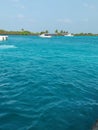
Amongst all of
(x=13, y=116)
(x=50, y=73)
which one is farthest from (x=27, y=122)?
(x=50, y=73)

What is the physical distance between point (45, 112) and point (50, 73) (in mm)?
13334

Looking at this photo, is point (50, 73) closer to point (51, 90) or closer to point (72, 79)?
point (72, 79)

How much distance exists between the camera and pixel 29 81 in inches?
907

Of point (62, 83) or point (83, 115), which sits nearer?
point (83, 115)

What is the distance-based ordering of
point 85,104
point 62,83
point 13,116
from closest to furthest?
point 13,116 → point 85,104 → point 62,83

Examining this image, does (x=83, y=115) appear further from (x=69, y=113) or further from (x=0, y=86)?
(x=0, y=86)

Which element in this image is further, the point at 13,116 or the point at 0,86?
the point at 0,86

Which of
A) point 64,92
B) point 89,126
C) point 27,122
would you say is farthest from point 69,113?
point 64,92

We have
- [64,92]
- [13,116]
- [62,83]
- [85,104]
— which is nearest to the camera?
[13,116]

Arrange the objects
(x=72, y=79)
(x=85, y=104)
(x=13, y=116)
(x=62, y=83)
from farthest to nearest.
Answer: (x=72, y=79) → (x=62, y=83) → (x=85, y=104) → (x=13, y=116)

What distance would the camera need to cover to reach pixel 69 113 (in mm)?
14852

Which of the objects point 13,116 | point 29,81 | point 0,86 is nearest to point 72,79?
point 29,81

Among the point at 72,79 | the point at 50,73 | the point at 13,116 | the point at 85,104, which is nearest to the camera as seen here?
the point at 13,116

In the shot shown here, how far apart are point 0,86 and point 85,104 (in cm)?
780
